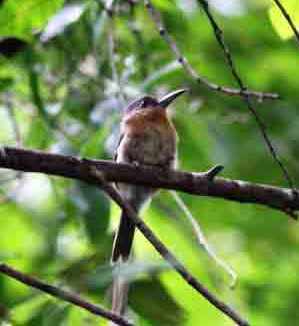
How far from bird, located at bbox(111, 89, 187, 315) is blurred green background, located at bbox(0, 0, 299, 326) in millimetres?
84

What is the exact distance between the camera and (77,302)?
96.6 inches

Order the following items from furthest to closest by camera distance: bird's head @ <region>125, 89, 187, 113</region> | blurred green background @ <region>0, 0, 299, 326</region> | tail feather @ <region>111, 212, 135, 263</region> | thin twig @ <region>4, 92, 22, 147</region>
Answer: bird's head @ <region>125, 89, 187, 113</region> → thin twig @ <region>4, 92, 22, 147</region> → tail feather @ <region>111, 212, 135, 263</region> → blurred green background @ <region>0, 0, 299, 326</region>

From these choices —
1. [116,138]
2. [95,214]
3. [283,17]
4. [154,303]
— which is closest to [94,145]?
[95,214]

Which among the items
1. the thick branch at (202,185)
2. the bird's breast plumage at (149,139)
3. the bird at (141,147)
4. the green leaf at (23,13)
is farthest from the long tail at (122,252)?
the green leaf at (23,13)

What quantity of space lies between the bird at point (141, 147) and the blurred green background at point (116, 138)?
8cm

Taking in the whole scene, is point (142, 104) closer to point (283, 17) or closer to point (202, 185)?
point (202, 185)

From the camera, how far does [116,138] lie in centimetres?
443

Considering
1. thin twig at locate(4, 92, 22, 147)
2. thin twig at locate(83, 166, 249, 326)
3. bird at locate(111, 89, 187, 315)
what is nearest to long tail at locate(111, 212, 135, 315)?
bird at locate(111, 89, 187, 315)

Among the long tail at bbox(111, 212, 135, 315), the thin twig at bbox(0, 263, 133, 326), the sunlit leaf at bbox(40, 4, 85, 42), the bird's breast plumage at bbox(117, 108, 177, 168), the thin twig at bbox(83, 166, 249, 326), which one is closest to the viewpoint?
the thin twig at bbox(83, 166, 249, 326)

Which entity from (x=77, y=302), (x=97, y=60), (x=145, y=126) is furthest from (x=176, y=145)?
(x=77, y=302)

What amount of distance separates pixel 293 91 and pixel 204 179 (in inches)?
107

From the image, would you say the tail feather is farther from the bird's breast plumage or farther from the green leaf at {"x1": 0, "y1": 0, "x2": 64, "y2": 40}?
the green leaf at {"x1": 0, "y1": 0, "x2": 64, "y2": 40}

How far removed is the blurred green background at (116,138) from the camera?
3.43 metres

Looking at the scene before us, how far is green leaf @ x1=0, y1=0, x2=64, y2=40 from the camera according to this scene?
9.96 feet
